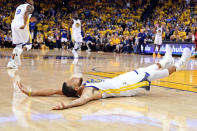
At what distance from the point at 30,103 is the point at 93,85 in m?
0.75

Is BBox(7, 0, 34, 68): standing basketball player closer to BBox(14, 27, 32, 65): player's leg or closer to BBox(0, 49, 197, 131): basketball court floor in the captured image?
BBox(14, 27, 32, 65): player's leg

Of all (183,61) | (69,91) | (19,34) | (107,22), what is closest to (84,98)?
(69,91)

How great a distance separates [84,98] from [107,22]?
2394 centimetres

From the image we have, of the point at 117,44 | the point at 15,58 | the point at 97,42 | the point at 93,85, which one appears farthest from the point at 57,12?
the point at 93,85

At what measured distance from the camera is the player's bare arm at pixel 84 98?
3254 mm

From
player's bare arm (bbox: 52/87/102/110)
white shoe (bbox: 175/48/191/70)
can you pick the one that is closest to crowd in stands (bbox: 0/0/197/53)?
white shoe (bbox: 175/48/191/70)

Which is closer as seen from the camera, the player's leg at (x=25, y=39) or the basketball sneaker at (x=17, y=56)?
the basketball sneaker at (x=17, y=56)

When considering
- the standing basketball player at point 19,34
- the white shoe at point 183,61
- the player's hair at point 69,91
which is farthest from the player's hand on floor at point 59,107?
the standing basketball player at point 19,34

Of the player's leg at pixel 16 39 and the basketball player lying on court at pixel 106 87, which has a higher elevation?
the player's leg at pixel 16 39

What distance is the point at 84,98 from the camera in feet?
11.6

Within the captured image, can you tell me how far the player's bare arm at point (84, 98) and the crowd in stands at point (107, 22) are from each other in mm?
14513

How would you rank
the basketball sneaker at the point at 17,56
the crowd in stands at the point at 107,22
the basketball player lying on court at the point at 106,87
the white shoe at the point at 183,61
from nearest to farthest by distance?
the basketball player lying on court at the point at 106,87, the white shoe at the point at 183,61, the basketball sneaker at the point at 17,56, the crowd in stands at the point at 107,22

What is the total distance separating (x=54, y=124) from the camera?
2719 millimetres

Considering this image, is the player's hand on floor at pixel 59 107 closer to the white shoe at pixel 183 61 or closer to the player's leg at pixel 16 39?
the white shoe at pixel 183 61
